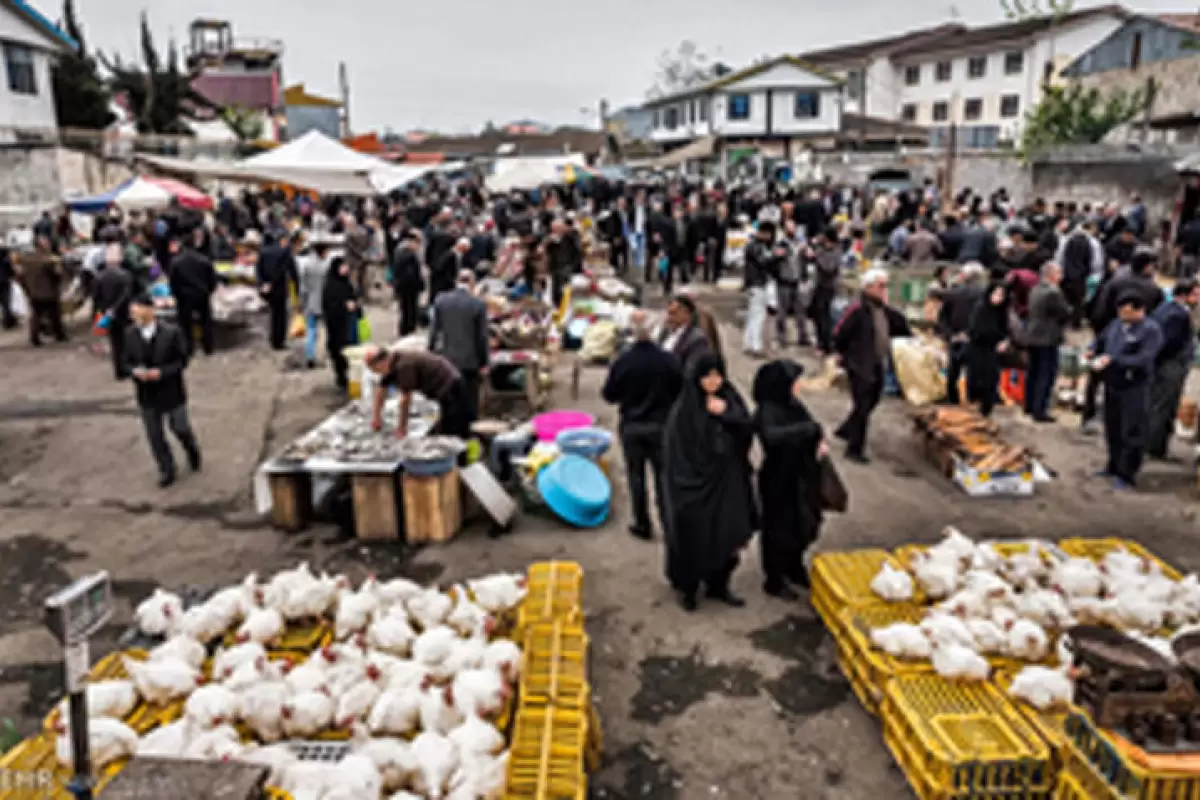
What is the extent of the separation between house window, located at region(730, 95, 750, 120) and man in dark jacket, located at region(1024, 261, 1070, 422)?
42.7 meters

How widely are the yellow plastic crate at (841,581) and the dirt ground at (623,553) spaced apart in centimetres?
20

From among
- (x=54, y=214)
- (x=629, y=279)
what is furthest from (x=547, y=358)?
(x=54, y=214)

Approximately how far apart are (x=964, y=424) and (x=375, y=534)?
5.61 metres

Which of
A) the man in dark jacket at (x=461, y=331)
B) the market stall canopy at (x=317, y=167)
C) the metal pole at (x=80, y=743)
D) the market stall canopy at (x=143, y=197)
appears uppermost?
the market stall canopy at (x=317, y=167)

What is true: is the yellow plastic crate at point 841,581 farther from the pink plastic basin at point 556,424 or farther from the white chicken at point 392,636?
the pink plastic basin at point 556,424

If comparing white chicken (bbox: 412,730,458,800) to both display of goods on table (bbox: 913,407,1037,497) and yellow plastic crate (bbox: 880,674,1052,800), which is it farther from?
display of goods on table (bbox: 913,407,1037,497)

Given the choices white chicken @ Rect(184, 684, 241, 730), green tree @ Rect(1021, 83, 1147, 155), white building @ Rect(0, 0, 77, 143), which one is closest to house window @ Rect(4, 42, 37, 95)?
white building @ Rect(0, 0, 77, 143)

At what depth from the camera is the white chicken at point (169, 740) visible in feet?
12.2

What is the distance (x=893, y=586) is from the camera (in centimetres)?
516

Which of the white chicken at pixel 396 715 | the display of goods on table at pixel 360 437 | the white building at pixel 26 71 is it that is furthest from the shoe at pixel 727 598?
the white building at pixel 26 71

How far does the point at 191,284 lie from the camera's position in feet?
40.2

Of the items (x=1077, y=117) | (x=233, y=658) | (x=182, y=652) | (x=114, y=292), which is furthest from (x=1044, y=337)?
(x=1077, y=117)

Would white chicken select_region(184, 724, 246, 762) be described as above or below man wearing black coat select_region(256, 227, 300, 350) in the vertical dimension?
below

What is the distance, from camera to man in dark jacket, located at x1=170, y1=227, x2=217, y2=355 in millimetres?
12125
